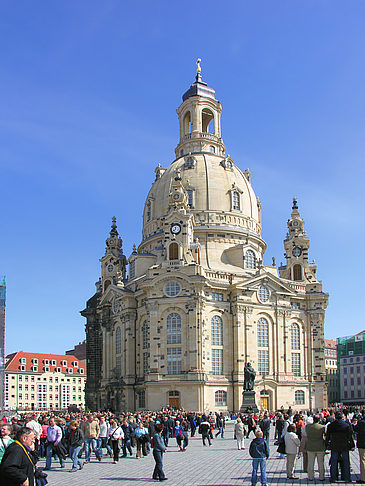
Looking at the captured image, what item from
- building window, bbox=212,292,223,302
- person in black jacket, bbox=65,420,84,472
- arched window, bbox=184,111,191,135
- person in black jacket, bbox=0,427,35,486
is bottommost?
person in black jacket, bbox=65,420,84,472

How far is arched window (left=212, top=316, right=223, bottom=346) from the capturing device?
6712cm

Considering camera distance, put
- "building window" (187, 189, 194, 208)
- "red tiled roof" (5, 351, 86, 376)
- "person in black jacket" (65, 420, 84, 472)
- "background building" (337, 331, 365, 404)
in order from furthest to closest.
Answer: "background building" (337, 331, 365, 404) → "red tiled roof" (5, 351, 86, 376) → "building window" (187, 189, 194, 208) → "person in black jacket" (65, 420, 84, 472)

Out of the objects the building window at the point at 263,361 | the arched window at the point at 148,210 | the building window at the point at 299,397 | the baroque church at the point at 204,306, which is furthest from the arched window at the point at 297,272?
the arched window at the point at 148,210

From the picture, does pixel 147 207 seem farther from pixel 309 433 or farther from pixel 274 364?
pixel 309 433

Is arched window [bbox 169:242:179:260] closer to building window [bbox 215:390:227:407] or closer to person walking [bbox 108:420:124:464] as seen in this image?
building window [bbox 215:390:227:407]

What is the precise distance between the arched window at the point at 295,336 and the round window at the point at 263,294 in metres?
5.59

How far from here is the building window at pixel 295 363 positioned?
72688 millimetres

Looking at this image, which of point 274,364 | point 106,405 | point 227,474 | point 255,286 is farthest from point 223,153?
point 227,474

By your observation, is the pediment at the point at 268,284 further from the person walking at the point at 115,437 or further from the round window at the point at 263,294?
the person walking at the point at 115,437

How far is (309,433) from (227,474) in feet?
11.5

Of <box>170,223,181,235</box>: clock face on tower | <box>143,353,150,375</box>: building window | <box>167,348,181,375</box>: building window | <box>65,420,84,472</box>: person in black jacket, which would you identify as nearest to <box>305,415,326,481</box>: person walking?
<box>65,420,84,472</box>: person in black jacket

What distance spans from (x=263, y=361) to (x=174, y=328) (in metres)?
11.4

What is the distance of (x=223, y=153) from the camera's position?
85438mm

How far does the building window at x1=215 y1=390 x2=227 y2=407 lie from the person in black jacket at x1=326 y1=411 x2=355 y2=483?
47.2m
